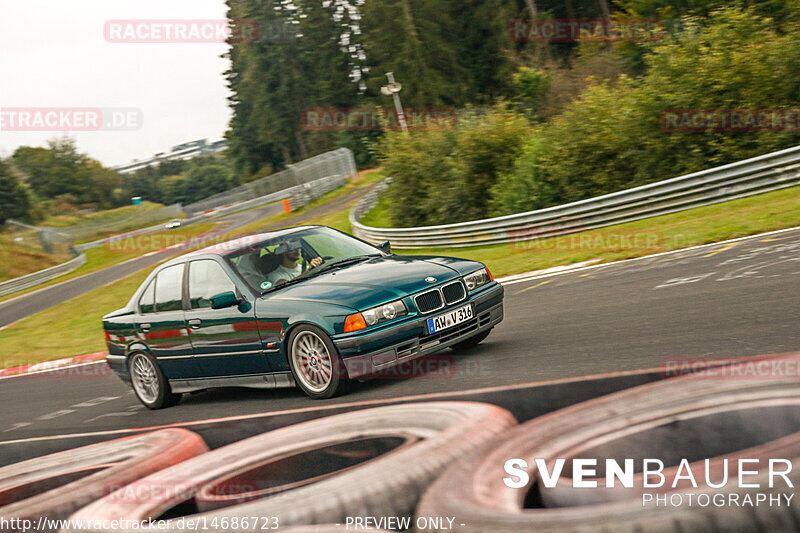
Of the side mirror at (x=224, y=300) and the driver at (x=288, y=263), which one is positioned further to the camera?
the driver at (x=288, y=263)

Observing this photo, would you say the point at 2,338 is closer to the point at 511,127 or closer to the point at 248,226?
the point at 511,127

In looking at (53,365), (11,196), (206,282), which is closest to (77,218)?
(11,196)

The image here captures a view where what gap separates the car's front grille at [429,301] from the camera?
6.56 m

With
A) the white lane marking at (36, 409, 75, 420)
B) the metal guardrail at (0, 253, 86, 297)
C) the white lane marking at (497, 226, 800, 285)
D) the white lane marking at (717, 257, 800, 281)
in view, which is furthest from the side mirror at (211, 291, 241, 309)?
the metal guardrail at (0, 253, 86, 297)

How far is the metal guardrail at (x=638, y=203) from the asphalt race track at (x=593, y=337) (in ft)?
18.6

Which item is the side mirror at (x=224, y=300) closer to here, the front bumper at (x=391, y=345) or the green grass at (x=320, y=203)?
the front bumper at (x=391, y=345)

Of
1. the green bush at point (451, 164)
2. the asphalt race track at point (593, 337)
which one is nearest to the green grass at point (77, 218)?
the green bush at point (451, 164)

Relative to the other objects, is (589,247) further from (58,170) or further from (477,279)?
(58,170)

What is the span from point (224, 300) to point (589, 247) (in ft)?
35.2

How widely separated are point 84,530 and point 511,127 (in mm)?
22788

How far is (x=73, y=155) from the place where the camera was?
355ft

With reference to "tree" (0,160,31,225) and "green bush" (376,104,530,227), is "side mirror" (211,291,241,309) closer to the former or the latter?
"green bush" (376,104,530,227)

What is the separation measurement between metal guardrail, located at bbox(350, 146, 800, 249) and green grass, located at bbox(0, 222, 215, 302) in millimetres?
26298

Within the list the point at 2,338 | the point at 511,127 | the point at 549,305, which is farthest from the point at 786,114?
the point at 2,338
